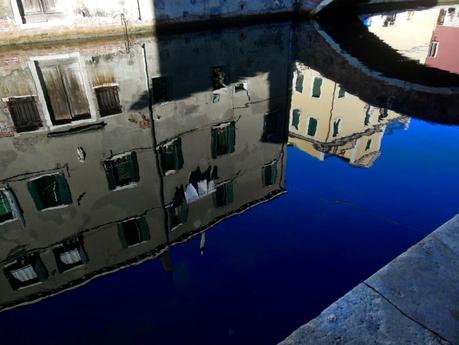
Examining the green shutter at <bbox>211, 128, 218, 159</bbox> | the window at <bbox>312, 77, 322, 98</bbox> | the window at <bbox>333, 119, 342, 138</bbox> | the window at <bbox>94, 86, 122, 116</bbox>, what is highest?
the window at <bbox>94, 86, 122, 116</bbox>

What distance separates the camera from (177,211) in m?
7.14

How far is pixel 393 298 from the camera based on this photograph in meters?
3.64

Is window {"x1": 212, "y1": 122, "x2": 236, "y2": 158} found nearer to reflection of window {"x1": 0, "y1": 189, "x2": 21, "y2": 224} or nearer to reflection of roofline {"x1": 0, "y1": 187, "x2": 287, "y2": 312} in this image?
reflection of roofline {"x1": 0, "y1": 187, "x2": 287, "y2": 312}

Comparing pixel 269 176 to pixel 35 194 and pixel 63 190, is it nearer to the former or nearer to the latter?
pixel 63 190

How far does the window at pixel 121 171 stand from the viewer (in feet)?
25.7

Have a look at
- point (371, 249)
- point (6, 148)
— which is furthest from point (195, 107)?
point (371, 249)

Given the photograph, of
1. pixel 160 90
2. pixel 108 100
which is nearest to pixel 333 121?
pixel 160 90

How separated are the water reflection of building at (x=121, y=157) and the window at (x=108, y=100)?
0.13ft

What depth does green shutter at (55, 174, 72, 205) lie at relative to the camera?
293 inches

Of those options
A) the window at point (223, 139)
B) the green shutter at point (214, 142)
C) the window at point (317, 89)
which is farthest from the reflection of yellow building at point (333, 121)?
the green shutter at point (214, 142)

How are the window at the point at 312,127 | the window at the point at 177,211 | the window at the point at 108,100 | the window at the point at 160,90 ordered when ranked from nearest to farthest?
1. the window at the point at 177,211
2. the window at the point at 312,127
3. the window at the point at 108,100
4. the window at the point at 160,90

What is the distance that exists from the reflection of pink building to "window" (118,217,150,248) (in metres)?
14.1

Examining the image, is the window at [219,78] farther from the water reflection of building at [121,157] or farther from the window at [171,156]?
the window at [171,156]

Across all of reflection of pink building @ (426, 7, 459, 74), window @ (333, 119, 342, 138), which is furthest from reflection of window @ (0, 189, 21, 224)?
reflection of pink building @ (426, 7, 459, 74)
